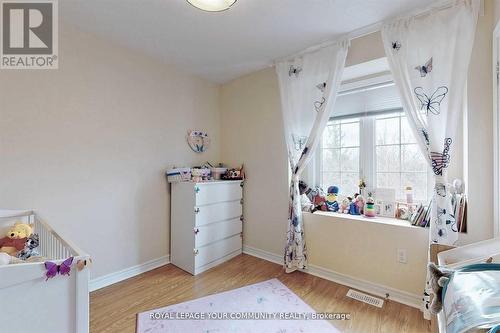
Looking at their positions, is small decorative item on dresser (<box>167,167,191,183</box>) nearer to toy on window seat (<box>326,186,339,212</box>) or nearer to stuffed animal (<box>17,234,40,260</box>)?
stuffed animal (<box>17,234,40,260</box>)

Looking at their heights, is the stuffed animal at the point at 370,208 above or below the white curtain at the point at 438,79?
below

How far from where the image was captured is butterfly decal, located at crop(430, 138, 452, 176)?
5.52ft

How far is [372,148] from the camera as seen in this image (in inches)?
95.8

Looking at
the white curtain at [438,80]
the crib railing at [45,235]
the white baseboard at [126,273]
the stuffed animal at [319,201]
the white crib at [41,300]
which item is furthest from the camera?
the stuffed animal at [319,201]

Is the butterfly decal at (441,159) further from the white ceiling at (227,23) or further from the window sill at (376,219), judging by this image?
the white ceiling at (227,23)

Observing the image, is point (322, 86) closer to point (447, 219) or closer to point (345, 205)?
point (345, 205)

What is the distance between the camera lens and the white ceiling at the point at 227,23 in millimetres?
1757

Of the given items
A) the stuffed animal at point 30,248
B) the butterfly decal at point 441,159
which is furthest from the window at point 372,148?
the stuffed animal at point 30,248

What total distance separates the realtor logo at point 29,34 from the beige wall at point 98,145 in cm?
8

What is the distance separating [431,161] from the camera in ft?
5.69

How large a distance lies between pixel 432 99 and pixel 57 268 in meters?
2.49

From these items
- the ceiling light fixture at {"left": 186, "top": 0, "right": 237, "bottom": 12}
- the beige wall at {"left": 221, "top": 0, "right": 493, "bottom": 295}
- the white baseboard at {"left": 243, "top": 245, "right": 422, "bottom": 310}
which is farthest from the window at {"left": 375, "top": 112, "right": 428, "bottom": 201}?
the ceiling light fixture at {"left": 186, "top": 0, "right": 237, "bottom": 12}

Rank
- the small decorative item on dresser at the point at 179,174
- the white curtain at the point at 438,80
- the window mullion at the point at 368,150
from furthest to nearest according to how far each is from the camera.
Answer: the small decorative item on dresser at the point at 179,174 → the window mullion at the point at 368,150 → the white curtain at the point at 438,80

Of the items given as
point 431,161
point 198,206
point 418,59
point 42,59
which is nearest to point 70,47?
point 42,59
